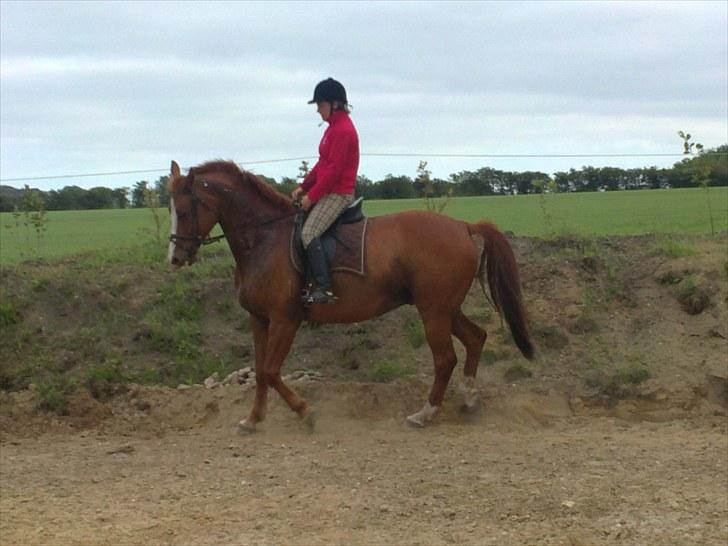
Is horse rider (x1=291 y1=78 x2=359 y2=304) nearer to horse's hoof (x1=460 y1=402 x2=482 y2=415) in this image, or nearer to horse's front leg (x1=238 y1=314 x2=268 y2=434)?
horse's front leg (x1=238 y1=314 x2=268 y2=434)

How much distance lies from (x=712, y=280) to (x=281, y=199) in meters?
5.29

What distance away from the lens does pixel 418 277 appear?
9680mm

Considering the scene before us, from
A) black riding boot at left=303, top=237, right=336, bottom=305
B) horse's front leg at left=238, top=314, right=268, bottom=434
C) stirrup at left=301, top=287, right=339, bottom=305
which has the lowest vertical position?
horse's front leg at left=238, top=314, right=268, bottom=434

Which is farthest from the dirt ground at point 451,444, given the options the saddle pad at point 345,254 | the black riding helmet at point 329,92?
the black riding helmet at point 329,92


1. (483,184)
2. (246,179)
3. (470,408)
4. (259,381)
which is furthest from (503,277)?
(483,184)

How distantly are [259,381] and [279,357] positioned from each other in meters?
0.33

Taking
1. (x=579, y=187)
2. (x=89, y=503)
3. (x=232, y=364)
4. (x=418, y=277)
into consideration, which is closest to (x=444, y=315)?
(x=418, y=277)

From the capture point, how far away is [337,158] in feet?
30.9

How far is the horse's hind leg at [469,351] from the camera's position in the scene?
10.1 meters

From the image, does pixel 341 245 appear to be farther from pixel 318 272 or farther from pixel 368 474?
pixel 368 474

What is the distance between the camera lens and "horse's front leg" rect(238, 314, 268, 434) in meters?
9.66

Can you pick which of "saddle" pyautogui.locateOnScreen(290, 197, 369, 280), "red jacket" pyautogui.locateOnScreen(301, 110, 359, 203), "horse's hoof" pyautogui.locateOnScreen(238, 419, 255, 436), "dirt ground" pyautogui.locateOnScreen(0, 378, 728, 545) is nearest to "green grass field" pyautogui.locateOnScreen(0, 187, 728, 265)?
"dirt ground" pyautogui.locateOnScreen(0, 378, 728, 545)

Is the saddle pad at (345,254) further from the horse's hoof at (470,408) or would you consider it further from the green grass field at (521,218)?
the green grass field at (521,218)

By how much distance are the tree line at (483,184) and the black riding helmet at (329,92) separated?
5.41 m
